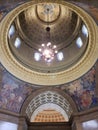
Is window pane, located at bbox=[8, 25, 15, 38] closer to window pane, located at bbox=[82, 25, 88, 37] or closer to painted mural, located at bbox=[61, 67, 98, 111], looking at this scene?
window pane, located at bbox=[82, 25, 88, 37]

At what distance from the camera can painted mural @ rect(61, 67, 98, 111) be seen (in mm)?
14148

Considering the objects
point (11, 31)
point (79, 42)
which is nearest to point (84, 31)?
point (79, 42)

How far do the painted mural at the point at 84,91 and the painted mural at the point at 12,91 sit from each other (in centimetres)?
280

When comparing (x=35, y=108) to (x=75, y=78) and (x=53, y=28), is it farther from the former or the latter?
(x=53, y=28)

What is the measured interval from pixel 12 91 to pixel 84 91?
507 cm

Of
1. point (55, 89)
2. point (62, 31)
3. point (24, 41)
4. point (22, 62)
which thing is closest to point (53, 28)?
point (62, 31)

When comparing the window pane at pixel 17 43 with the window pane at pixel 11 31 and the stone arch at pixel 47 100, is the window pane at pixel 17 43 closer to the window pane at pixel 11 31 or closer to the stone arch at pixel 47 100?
the window pane at pixel 11 31

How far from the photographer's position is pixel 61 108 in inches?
A: 664

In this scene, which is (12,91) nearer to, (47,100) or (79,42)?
(47,100)

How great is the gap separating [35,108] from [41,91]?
6.69ft

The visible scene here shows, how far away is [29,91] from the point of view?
15.2 meters

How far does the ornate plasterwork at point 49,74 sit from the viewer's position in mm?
12930

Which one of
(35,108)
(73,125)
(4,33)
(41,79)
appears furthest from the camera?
(35,108)

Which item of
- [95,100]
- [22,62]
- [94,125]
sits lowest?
[94,125]
